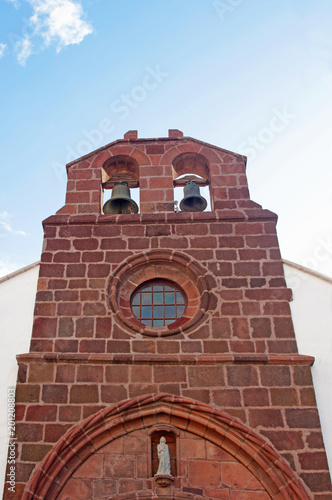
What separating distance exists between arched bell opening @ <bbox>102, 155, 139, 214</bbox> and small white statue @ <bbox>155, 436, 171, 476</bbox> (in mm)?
3719

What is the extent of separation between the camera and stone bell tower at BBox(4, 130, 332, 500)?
6105 mm

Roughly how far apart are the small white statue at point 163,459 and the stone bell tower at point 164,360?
16 mm

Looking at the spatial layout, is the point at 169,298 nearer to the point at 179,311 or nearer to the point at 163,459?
the point at 179,311

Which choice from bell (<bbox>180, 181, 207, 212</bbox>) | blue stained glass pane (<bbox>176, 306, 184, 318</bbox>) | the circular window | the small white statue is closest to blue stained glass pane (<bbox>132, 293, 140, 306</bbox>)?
the circular window

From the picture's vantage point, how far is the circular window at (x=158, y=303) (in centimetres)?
742

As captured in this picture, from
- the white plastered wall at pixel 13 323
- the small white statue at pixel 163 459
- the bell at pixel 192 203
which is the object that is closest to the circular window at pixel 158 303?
the white plastered wall at pixel 13 323

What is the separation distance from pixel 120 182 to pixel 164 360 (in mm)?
3301

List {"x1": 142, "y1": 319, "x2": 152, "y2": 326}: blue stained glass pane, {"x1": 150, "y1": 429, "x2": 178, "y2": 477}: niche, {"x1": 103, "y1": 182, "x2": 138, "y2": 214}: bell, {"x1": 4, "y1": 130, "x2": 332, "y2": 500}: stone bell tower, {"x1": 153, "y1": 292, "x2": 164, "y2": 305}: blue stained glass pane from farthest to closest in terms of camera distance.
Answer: {"x1": 103, "y1": 182, "x2": 138, "y2": 214}: bell < {"x1": 153, "y1": 292, "x2": 164, "y2": 305}: blue stained glass pane < {"x1": 142, "y1": 319, "x2": 152, "y2": 326}: blue stained glass pane < {"x1": 150, "y1": 429, "x2": 178, "y2": 477}: niche < {"x1": 4, "y1": 130, "x2": 332, "y2": 500}: stone bell tower

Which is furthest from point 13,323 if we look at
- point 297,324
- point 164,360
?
point 297,324

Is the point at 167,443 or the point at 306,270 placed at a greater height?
→ the point at 306,270

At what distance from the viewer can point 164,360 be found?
6781 mm

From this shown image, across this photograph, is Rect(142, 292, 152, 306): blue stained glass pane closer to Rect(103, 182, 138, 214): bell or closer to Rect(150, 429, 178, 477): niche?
Rect(103, 182, 138, 214): bell

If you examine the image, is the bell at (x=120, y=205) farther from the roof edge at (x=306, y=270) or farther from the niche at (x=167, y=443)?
the niche at (x=167, y=443)

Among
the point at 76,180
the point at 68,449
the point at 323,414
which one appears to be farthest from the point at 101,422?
the point at 76,180
